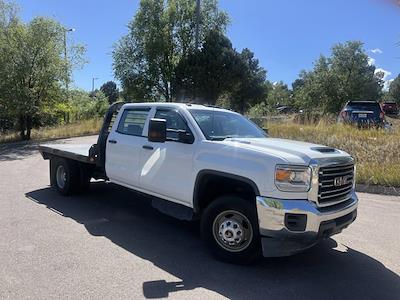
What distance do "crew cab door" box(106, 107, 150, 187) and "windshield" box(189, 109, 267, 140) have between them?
98cm

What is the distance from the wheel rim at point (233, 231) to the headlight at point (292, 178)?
63 cm

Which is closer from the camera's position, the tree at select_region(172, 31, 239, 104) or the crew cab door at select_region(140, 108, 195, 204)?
the crew cab door at select_region(140, 108, 195, 204)

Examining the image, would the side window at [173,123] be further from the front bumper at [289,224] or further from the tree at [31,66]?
the tree at [31,66]

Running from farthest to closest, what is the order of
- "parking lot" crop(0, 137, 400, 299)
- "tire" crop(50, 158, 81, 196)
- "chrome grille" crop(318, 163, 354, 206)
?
"tire" crop(50, 158, 81, 196), "chrome grille" crop(318, 163, 354, 206), "parking lot" crop(0, 137, 400, 299)

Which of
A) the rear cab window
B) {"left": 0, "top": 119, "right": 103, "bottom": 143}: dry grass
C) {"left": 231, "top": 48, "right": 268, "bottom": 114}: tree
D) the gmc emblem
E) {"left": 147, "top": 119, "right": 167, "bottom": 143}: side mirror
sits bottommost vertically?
{"left": 0, "top": 119, "right": 103, "bottom": 143}: dry grass

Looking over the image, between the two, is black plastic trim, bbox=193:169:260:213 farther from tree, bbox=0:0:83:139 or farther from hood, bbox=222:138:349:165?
tree, bbox=0:0:83:139

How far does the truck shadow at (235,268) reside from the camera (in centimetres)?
446

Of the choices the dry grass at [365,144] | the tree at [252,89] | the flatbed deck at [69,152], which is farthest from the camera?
the tree at [252,89]

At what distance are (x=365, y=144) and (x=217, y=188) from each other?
8.20 meters

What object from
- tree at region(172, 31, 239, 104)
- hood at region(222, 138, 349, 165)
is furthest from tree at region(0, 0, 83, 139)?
hood at region(222, 138, 349, 165)

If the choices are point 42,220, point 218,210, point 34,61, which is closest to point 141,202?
point 42,220

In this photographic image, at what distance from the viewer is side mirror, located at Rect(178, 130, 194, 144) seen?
5688 mm

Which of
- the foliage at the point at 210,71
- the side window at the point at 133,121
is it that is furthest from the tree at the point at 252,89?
the side window at the point at 133,121

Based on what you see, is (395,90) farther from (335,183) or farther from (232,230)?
(232,230)
